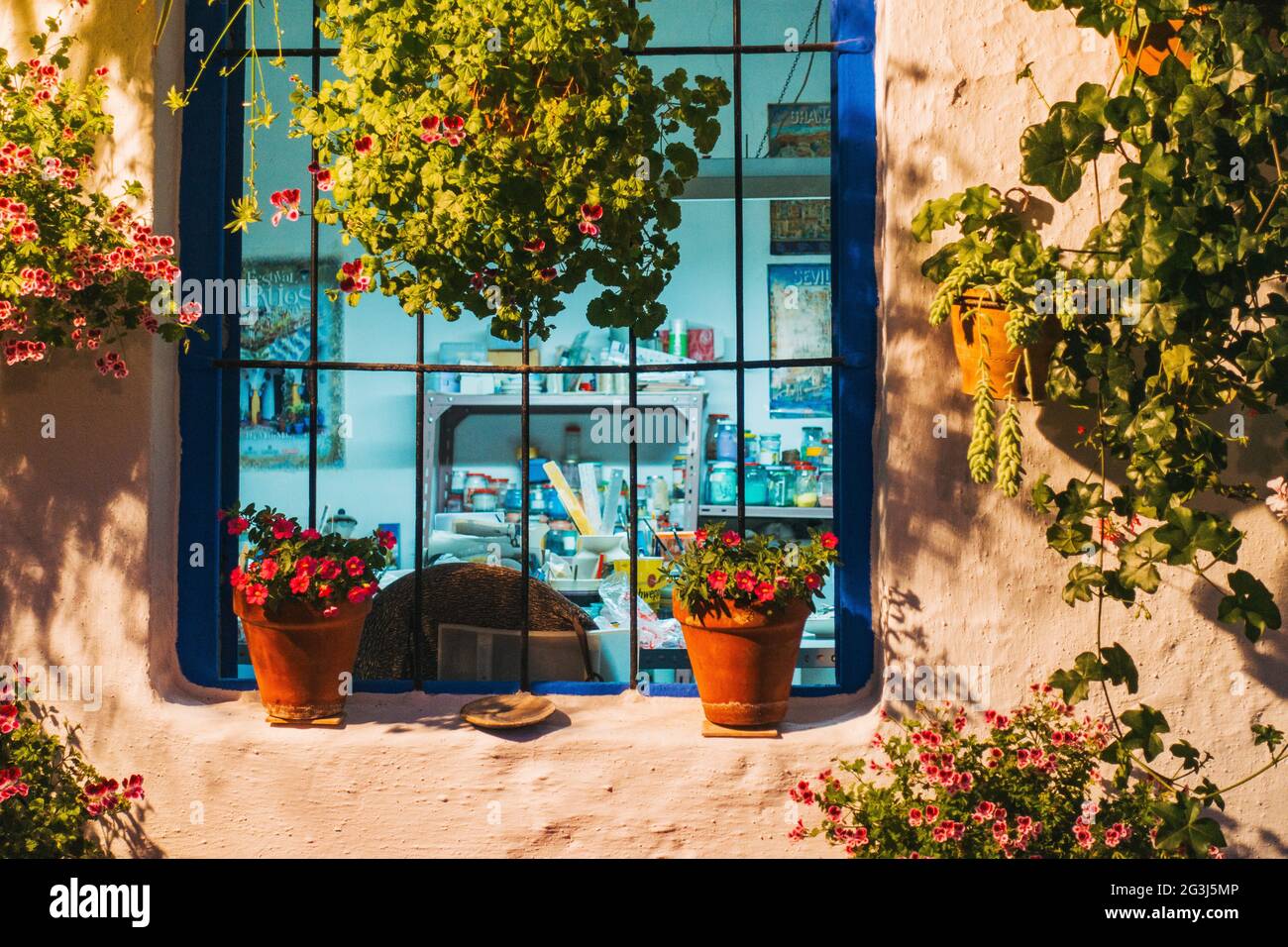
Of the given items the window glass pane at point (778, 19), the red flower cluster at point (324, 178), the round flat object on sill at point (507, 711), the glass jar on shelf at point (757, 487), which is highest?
the window glass pane at point (778, 19)

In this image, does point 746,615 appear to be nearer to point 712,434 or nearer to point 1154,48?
point 1154,48

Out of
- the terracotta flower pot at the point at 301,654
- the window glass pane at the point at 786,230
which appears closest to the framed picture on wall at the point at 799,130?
the window glass pane at the point at 786,230

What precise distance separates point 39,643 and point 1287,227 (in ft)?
9.38

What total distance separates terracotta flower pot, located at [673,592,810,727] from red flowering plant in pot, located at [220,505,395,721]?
741 millimetres

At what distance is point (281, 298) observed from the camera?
6164 millimetres

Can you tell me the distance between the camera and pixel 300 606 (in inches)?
102

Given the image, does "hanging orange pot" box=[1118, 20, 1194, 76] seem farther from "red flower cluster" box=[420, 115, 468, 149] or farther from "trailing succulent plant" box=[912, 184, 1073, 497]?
"red flower cluster" box=[420, 115, 468, 149]

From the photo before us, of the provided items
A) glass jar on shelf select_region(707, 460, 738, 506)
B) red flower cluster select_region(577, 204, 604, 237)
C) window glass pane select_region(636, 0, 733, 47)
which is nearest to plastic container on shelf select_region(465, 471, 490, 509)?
glass jar on shelf select_region(707, 460, 738, 506)

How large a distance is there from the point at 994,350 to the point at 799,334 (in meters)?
3.43

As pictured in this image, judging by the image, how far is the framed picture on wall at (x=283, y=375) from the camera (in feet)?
19.9

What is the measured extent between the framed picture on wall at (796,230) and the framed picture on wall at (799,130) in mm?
409

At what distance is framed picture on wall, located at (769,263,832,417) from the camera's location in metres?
5.74

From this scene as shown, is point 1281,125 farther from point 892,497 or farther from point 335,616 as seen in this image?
point 335,616

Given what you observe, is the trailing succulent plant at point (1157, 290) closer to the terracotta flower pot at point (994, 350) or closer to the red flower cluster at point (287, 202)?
the terracotta flower pot at point (994, 350)
